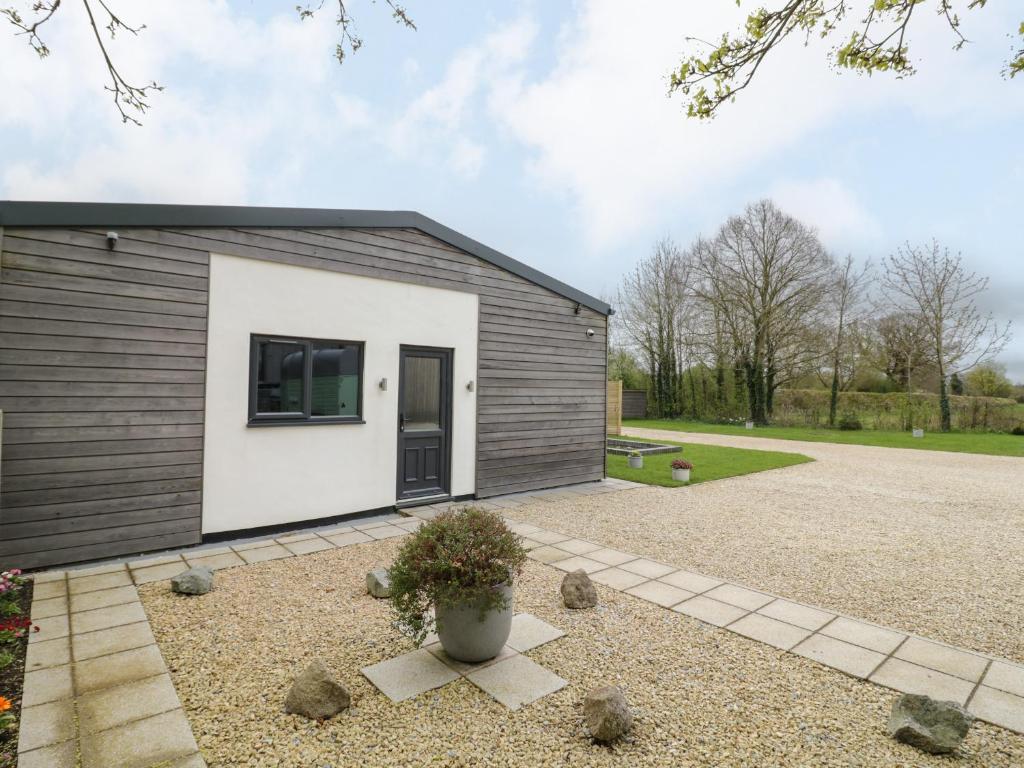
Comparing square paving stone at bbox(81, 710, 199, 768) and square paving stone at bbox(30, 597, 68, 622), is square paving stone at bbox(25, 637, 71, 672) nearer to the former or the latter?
square paving stone at bbox(30, 597, 68, 622)

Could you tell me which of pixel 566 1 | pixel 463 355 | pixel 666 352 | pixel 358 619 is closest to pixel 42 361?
pixel 358 619

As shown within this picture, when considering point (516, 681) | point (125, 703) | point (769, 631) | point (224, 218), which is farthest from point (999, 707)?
point (224, 218)

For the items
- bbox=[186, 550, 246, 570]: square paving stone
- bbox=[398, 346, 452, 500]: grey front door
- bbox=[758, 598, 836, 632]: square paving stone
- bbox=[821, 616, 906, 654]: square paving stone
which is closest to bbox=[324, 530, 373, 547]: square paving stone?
bbox=[186, 550, 246, 570]: square paving stone

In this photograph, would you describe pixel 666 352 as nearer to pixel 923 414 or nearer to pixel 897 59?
pixel 923 414

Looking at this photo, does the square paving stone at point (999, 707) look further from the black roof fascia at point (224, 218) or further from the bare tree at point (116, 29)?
the black roof fascia at point (224, 218)

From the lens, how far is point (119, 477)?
475 cm

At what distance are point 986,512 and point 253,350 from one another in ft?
31.9

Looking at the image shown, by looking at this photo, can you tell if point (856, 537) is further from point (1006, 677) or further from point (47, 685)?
point (47, 685)

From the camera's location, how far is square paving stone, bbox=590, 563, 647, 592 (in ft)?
14.3

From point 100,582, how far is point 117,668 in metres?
1.70

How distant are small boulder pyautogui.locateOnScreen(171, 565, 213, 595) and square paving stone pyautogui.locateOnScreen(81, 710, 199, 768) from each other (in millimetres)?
1688

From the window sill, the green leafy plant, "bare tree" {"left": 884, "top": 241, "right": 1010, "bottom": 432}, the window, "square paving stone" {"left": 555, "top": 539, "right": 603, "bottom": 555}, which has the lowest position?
"square paving stone" {"left": 555, "top": 539, "right": 603, "bottom": 555}

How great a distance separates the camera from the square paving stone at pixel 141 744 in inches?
85.7

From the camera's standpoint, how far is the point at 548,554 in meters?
5.14
